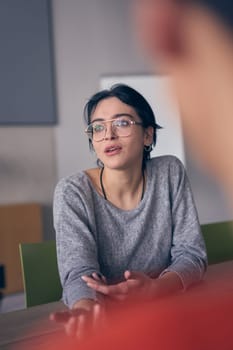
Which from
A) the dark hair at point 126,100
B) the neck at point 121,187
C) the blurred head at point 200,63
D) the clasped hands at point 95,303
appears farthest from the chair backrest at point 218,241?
the blurred head at point 200,63

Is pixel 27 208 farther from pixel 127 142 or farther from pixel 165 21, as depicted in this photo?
pixel 127 142

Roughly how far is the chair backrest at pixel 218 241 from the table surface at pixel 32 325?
1.48 feet

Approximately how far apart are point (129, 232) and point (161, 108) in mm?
1914

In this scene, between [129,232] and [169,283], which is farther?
[129,232]

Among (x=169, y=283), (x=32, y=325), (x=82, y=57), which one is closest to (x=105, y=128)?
(x=169, y=283)

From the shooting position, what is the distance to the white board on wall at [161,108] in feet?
9.30

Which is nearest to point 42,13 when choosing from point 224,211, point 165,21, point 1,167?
point 165,21

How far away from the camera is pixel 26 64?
264cm

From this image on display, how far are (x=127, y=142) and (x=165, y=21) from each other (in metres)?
1.81

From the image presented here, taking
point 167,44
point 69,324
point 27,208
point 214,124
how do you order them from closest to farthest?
point 69,324 < point 27,208 < point 167,44 < point 214,124

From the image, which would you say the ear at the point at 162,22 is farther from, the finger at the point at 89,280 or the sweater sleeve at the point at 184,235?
the finger at the point at 89,280

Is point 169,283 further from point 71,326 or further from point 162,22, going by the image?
Result: point 162,22

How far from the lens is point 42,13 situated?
2.66 m

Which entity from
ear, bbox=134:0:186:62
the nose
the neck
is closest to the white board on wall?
ear, bbox=134:0:186:62
